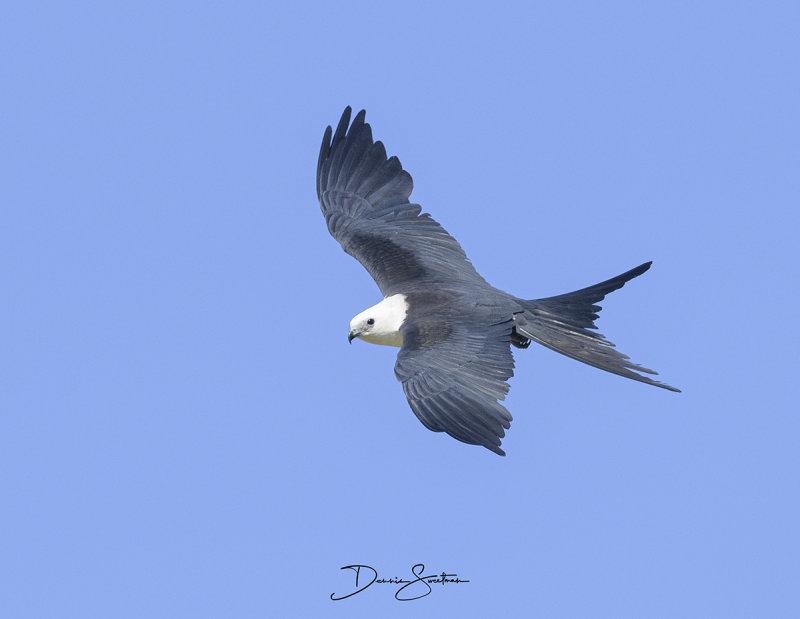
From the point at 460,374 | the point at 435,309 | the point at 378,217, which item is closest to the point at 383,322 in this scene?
the point at 435,309

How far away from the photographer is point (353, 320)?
12500 mm

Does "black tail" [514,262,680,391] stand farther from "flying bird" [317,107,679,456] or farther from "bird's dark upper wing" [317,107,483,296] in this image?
"bird's dark upper wing" [317,107,483,296]

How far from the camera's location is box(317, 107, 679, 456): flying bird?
10297mm

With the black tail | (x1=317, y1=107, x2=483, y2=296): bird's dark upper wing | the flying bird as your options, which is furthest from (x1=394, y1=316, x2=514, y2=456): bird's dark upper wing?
(x1=317, y1=107, x2=483, y2=296): bird's dark upper wing

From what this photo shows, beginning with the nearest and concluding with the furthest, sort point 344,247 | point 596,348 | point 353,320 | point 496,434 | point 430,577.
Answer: point 496,434, point 430,577, point 596,348, point 353,320, point 344,247

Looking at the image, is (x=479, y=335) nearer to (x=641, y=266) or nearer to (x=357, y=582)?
(x=641, y=266)

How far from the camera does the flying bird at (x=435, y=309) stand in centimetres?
1030

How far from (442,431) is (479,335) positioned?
1.64 m

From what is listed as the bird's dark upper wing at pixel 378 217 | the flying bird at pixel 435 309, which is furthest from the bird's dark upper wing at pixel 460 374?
the bird's dark upper wing at pixel 378 217

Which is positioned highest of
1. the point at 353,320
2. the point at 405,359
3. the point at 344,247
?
the point at 344,247

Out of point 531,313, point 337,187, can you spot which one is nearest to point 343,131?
point 337,187

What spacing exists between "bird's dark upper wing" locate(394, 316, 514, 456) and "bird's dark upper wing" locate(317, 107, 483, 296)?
1289 mm

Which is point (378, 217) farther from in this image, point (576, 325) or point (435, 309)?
point (576, 325)

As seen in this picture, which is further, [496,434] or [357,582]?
[357,582]
